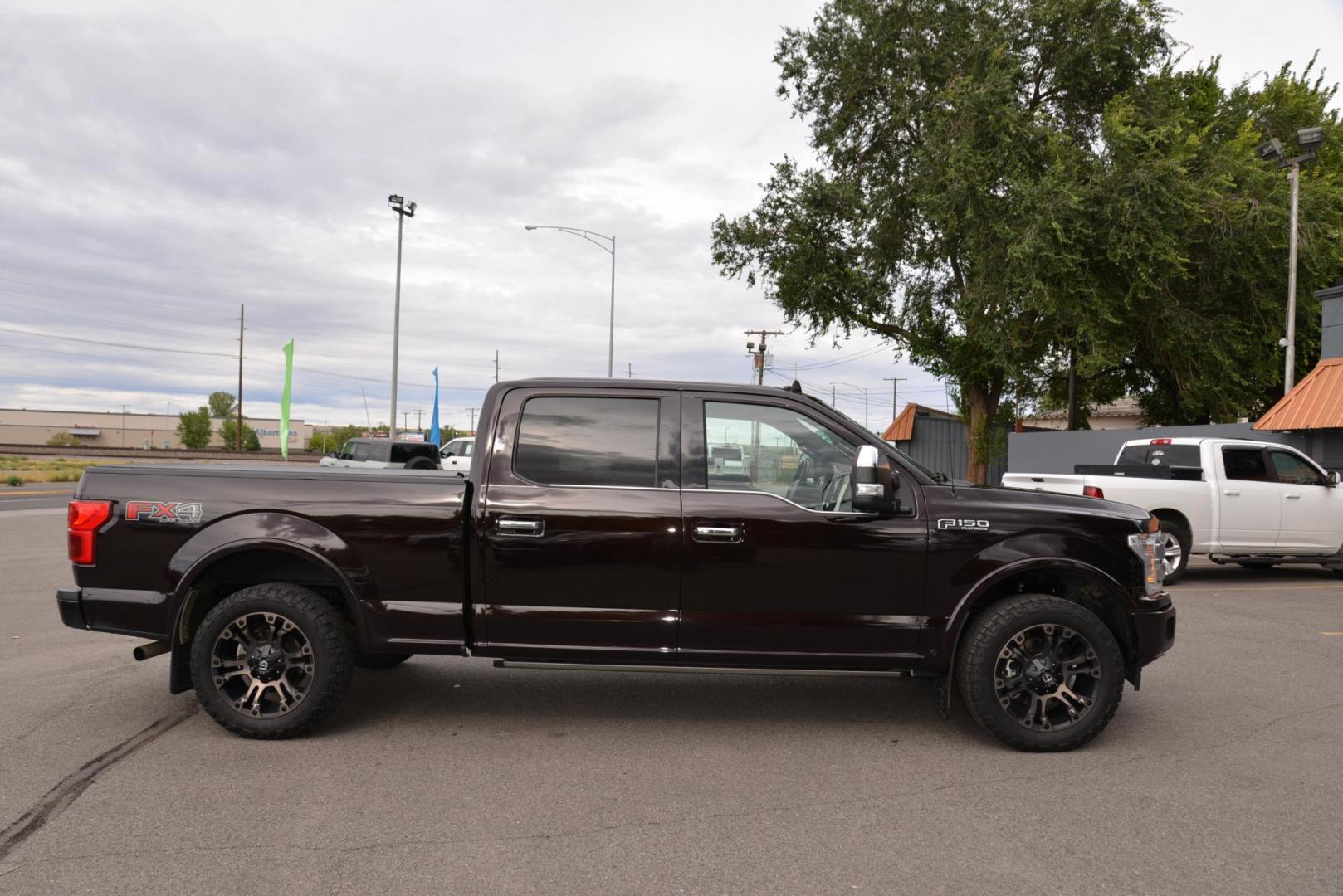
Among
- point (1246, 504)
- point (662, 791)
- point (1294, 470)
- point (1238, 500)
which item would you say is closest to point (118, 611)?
point (662, 791)

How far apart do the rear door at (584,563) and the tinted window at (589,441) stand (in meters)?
0.01

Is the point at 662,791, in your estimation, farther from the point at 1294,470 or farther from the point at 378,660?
the point at 1294,470

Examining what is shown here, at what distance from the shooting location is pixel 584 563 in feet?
15.2

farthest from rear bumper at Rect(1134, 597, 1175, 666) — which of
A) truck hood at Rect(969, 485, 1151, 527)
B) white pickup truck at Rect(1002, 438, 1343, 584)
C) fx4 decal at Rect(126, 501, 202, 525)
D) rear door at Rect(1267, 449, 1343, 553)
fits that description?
rear door at Rect(1267, 449, 1343, 553)

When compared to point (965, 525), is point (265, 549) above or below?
below

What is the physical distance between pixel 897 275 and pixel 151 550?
25.3 m

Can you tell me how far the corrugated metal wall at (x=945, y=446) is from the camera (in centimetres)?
3150

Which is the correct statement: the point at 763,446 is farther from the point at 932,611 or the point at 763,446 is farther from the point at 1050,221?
the point at 1050,221

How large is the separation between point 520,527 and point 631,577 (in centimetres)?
62

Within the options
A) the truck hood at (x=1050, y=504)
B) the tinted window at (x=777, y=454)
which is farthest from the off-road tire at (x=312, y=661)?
the truck hood at (x=1050, y=504)

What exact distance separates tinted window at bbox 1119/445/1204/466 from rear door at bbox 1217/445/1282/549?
0.38m

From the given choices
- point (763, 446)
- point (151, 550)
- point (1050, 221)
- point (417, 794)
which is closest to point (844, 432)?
point (763, 446)

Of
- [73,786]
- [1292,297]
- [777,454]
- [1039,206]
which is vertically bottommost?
[73,786]

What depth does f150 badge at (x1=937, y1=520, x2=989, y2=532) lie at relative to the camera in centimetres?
465
